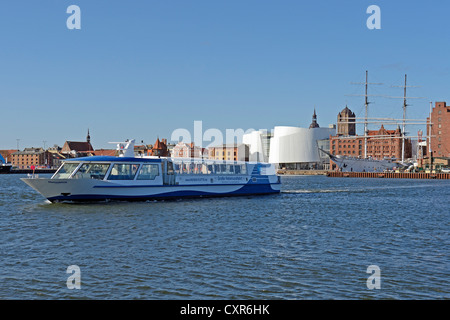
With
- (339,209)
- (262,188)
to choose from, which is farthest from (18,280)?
(262,188)

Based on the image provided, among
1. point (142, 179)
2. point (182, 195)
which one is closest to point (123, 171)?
point (142, 179)

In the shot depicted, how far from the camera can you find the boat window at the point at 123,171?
1501 inches

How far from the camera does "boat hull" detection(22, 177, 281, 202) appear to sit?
36.2 metres

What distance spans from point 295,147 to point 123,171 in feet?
514

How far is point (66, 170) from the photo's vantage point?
3753cm

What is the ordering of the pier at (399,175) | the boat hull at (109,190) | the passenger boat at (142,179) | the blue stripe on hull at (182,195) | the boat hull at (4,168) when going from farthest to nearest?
the boat hull at (4,168)
the pier at (399,175)
the blue stripe on hull at (182,195)
the passenger boat at (142,179)
the boat hull at (109,190)

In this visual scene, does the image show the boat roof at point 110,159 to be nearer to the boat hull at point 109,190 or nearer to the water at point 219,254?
the boat hull at point 109,190

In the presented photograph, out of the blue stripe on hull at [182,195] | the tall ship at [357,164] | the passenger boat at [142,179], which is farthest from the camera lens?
the tall ship at [357,164]

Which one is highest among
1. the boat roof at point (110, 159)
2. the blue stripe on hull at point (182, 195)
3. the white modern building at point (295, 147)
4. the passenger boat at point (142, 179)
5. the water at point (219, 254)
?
the white modern building at point (295, 147)

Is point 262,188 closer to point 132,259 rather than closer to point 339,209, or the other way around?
point 339,209

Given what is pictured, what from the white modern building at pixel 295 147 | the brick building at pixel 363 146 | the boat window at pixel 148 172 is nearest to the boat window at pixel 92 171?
the boat window at pixel 148 172

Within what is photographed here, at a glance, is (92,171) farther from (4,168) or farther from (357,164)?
(4,168)

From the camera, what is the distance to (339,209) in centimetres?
3797
